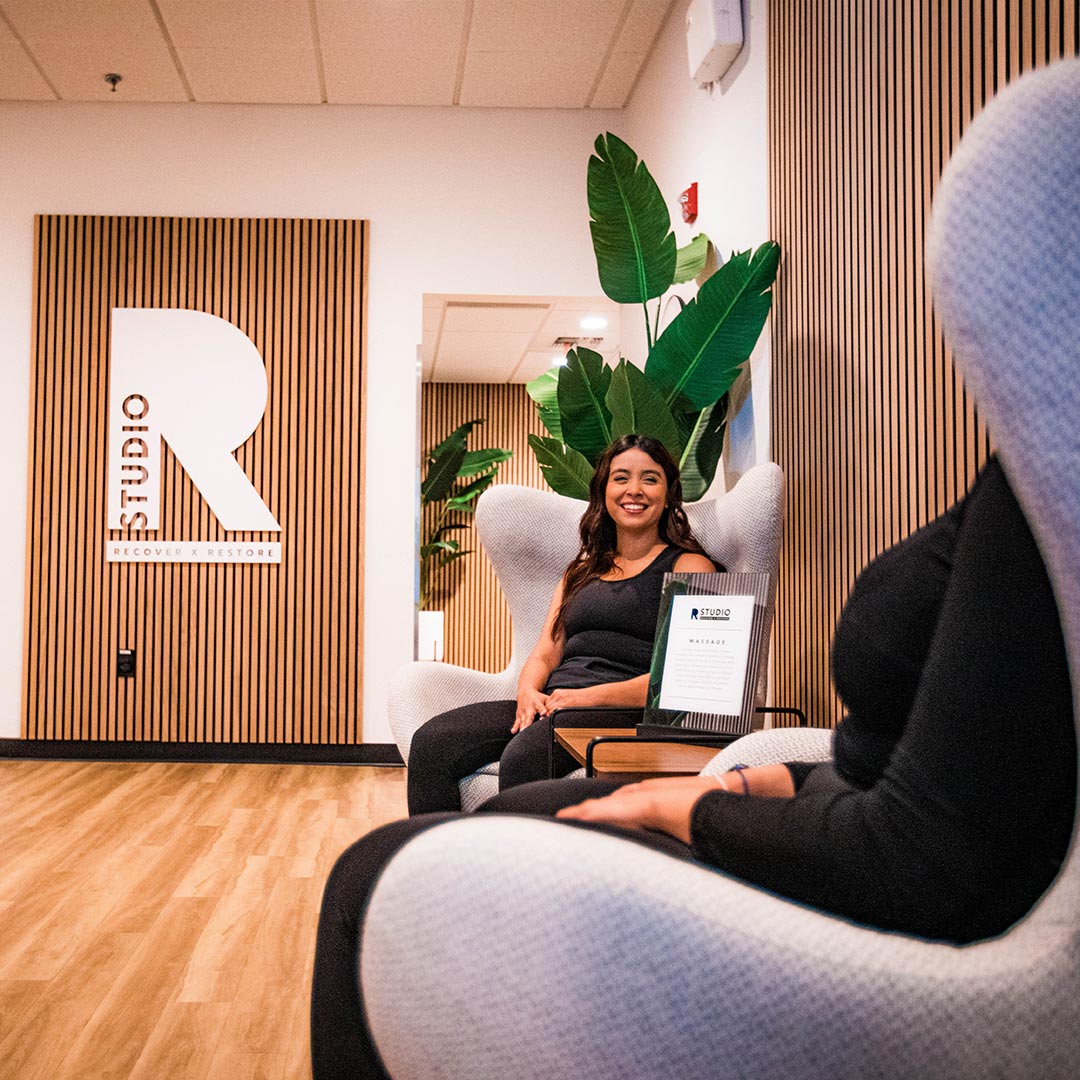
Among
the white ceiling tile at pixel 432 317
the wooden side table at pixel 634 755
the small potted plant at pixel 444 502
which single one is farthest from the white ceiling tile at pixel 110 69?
the wooden side table at pixel 634 755

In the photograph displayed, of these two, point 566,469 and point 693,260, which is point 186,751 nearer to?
point 566,469

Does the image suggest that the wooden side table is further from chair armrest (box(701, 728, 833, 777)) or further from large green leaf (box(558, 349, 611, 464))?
large green leaf (box(558, 349, 611, 464))

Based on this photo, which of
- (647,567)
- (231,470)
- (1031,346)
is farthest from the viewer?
(231,470)

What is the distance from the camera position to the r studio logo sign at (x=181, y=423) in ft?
16.5

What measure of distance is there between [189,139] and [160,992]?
4286 mm

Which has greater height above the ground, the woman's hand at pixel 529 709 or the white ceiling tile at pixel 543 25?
the white ceiling tile at pixel 543 25

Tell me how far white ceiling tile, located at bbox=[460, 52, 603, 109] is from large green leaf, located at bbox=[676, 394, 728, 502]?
2252 millimetres

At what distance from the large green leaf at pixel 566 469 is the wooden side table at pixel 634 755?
5.06 ft

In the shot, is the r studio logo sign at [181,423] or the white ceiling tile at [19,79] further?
the r studio logo sign at [181,423]

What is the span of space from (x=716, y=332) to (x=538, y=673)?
102 cm

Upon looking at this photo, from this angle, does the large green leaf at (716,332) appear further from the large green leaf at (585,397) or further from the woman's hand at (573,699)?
the woman's hand at (573,699)

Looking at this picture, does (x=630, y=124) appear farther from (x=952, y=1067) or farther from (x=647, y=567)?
(x=952, y=1067)

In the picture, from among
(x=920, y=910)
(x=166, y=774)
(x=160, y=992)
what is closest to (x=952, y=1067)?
(x=920, y=910)

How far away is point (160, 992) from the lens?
2068 mm
